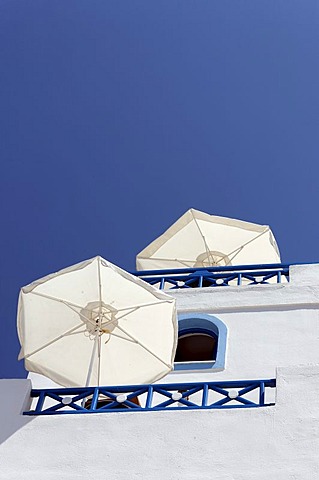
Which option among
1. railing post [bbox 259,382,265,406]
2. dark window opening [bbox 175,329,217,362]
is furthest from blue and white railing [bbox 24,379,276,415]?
dark window opening [bbox 175,329,217,362]

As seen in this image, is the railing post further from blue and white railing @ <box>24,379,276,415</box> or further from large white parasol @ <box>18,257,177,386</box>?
large white parasol @ <box>18,257,177,386</box>

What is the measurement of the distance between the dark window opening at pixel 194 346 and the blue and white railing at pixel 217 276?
98 cm

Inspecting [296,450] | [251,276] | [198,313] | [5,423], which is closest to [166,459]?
[296,450]

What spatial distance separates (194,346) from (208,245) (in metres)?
3.20

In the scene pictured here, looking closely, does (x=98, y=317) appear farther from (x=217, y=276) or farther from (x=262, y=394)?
(x=217, y=276)

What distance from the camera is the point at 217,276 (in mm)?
12422

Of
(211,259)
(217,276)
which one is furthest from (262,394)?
(211,259)

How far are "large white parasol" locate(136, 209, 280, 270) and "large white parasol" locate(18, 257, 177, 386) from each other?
5.63 meters

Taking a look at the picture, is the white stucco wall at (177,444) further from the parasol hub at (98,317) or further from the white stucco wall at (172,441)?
the parasol hub at (98,317)

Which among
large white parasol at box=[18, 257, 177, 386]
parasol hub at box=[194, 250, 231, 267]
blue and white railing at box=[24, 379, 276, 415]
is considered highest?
parasol hub at box=[194, 250, 231, 267]

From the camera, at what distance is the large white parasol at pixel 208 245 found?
14.3 meters

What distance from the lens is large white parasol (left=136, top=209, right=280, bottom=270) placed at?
564 inches

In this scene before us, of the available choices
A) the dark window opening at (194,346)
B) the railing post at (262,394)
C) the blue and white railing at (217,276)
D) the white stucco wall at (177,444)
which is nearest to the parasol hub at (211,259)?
the blue and white railing at (217,276)

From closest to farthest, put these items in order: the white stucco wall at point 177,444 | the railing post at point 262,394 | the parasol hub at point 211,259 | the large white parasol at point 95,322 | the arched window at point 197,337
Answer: the white stucco wall at point 177,444
the railing post at point 262,394
the large white parasol at point 95,322
the arched window at point 197,337
the parasol hub at point 211,259
